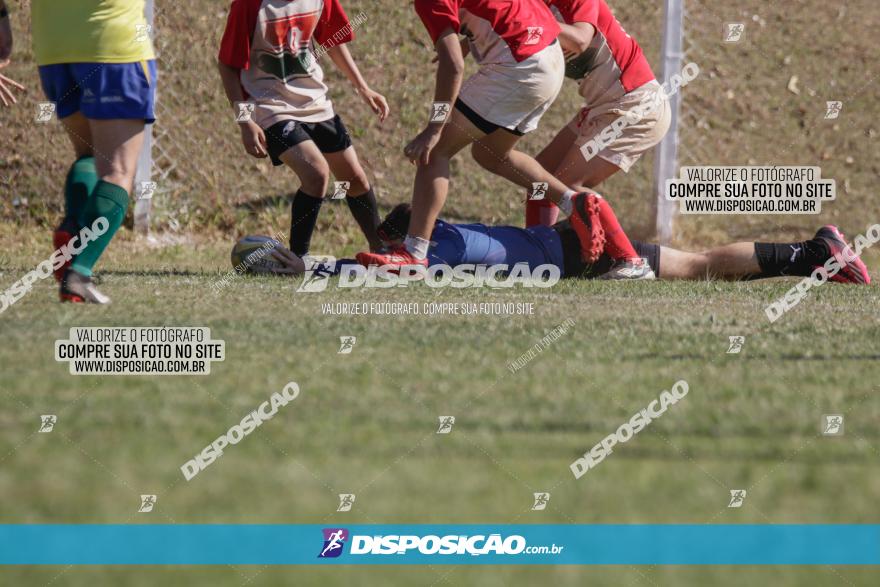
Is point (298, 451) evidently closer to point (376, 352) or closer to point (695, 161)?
point (376, 352)

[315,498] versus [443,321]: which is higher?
[315,498]

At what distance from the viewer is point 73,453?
10.4 ft

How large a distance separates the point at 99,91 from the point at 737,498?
374cm

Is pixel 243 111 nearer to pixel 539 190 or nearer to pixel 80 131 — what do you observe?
pixel 80 131

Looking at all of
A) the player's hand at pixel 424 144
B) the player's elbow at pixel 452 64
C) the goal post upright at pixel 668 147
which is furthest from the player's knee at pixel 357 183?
the goal post upright at pixel 668 147

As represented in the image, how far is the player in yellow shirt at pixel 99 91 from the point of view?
558cm

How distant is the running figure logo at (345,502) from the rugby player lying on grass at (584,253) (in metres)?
3.96

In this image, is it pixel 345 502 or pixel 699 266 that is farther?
pixel 699 266

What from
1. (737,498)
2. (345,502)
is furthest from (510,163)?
(345,502)

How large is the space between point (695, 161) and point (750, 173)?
120 cm

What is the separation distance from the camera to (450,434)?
3.44m

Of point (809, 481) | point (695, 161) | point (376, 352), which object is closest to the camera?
point (809, 481)

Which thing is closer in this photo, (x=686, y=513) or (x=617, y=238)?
(x=686, y=513)

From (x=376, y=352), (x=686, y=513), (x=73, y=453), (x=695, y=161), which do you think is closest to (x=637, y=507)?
(x=686, y=513)
